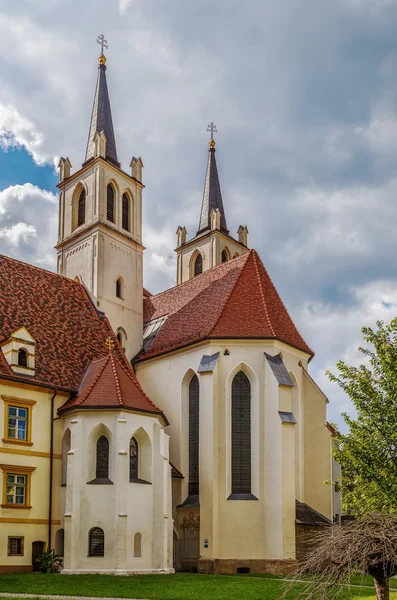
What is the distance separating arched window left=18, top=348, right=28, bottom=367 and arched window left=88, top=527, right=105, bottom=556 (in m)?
6.99

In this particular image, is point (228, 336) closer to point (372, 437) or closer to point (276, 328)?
point (276, 328)

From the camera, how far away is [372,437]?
75.8 feet

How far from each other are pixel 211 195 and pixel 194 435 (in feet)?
79.7

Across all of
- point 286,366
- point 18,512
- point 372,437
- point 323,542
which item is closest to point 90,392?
point 18,512

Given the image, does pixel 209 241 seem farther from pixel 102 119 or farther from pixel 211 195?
pixel 102 119

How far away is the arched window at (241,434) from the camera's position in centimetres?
3111

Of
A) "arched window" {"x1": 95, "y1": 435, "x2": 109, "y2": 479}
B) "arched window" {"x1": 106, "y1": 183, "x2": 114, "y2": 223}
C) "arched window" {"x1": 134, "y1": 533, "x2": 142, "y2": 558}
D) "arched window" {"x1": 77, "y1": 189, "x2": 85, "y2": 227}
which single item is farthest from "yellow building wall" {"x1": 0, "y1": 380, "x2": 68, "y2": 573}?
"arched window" {"x1": 77, "y1": 189, "x2": 85, "y2": 227}

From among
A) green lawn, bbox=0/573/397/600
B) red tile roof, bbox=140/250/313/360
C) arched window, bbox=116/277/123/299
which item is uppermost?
arched window, bbox=116/277/123/299

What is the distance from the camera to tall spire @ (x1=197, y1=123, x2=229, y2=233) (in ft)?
170

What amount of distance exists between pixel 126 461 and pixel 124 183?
18.6 meters

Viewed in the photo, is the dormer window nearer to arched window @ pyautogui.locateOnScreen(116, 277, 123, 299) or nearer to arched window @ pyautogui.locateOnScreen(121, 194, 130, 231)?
arched window @ pyautogui.locateOnScreen(116, 277, 123, 299)

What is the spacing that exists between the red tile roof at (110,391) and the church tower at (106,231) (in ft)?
25.3

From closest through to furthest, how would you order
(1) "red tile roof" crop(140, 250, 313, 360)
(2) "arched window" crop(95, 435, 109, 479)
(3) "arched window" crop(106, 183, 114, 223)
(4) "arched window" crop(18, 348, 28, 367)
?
1. (2) "arched window" crop(95, 435, 109, 479)
2. (4) "arched window" crop(18, 348, 28, 367)
3. (1) "red tile roof" crop(140, 250, 313, 360)
4. (3) "arched window" crop(106, 183, 114, 223)

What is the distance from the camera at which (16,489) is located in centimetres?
2783
